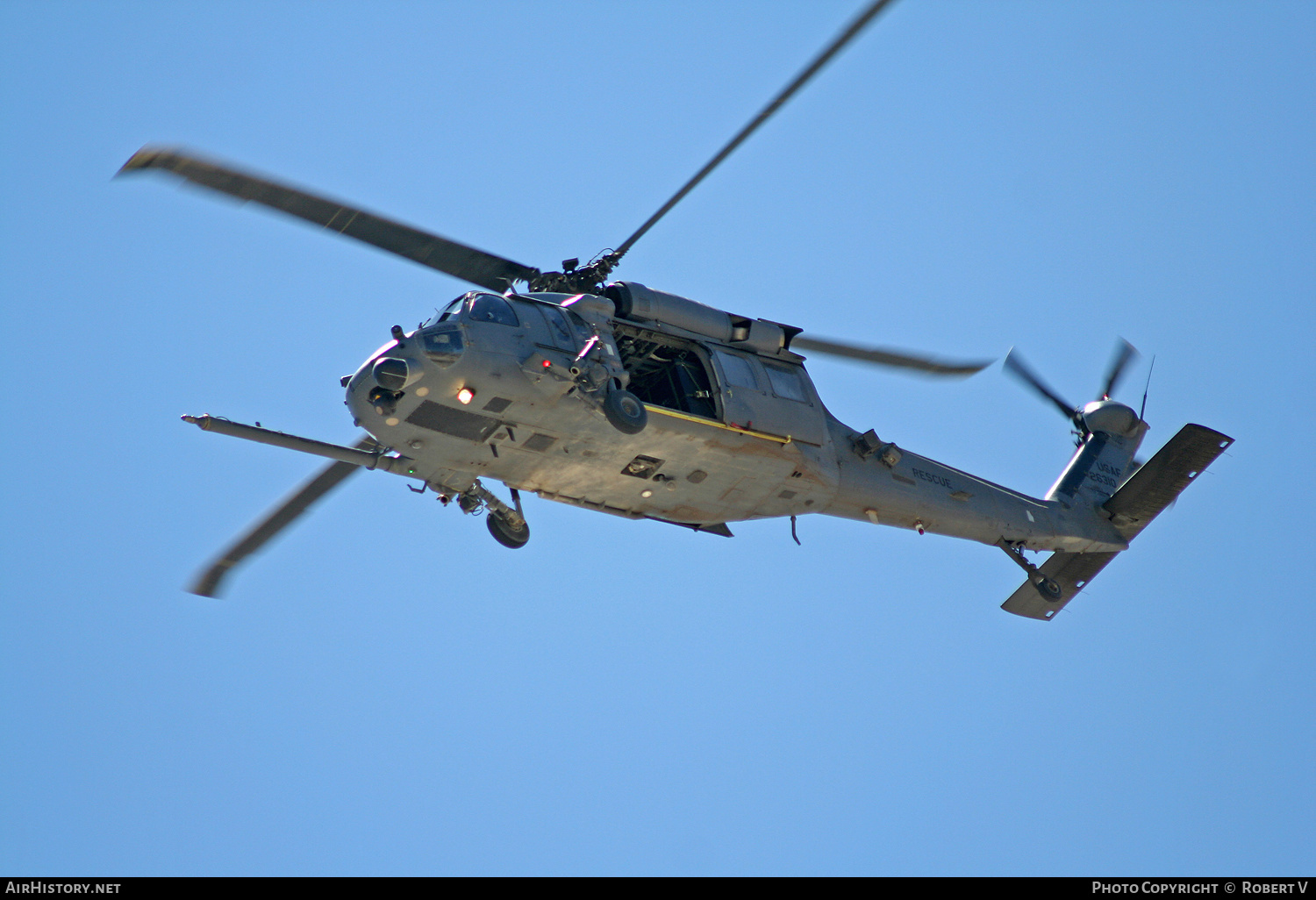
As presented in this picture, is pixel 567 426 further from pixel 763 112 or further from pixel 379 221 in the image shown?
pixel 763 112

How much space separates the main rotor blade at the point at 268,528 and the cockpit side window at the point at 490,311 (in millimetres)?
2815

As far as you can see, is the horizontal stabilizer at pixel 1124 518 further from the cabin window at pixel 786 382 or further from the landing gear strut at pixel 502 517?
the landing gear strut at pixel 502 517

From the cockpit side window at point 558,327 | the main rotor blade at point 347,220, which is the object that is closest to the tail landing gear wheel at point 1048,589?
the cockpit side window at point 558,327

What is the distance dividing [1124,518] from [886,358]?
5712mm

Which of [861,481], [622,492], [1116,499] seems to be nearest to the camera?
[622,492]

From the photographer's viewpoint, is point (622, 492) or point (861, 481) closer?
point (622, 492)

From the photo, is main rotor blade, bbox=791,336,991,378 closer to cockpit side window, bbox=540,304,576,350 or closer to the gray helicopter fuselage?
the gray helicopter fuselage

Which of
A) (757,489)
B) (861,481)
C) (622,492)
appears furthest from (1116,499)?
(622,492)

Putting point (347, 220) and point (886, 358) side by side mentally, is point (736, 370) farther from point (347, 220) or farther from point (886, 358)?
point (347, 220)

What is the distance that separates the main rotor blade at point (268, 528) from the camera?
19.4 m

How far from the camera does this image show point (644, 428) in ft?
59.6

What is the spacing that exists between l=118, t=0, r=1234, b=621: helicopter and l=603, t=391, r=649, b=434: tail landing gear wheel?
0.02m
